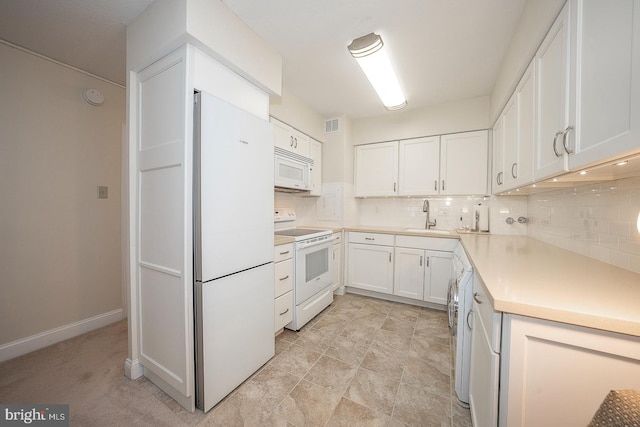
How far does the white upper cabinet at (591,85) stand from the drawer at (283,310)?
78.8 inches

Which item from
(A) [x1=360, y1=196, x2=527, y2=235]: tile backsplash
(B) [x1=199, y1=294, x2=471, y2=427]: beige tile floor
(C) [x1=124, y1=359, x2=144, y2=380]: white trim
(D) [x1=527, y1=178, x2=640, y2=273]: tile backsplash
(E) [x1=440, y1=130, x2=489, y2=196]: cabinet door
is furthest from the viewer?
(E) [x1=440, y1=130, x2=489, y2=196]: cabinet door

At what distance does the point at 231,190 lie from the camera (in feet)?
4.89

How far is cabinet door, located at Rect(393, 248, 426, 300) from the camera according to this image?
275 cm

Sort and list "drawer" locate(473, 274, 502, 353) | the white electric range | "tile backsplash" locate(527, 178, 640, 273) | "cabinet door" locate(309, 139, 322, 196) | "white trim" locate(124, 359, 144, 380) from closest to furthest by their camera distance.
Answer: "drawer" locate(473, 274, 502, 353)
"tile backsplash" locate(527, 178, 640, 273)
"white trim" locate(124, 359, 144, 380)
the white electric range
"cabinet door" locate(309, 139, 322, 196)

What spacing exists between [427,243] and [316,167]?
1719 millimetres

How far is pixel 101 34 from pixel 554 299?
9.84ft

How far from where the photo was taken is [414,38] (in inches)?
70.7

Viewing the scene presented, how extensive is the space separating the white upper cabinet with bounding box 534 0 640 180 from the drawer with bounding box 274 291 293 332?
2.00m

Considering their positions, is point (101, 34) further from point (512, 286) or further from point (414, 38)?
point (512, 286)

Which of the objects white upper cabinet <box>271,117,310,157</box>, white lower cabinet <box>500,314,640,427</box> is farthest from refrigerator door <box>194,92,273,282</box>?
white lower cabinet <box>500,314,640,427</box>

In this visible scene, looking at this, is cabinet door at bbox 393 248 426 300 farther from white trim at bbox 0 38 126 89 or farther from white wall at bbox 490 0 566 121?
white trim at bbox 0 38 126 89

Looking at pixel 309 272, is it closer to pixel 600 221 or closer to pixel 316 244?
pixel 316 244

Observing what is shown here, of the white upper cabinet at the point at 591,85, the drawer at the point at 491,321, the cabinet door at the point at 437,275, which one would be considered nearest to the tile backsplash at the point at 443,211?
the cabinet door at the point at 437,275

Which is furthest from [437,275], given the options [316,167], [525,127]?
[316,167]
